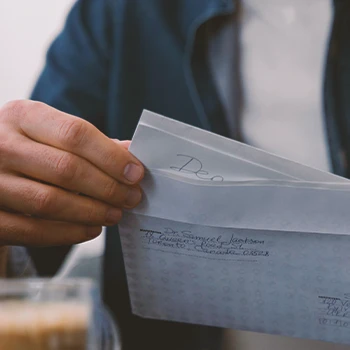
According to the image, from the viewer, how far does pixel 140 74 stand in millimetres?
789

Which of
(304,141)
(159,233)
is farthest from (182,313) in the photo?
(304,141)

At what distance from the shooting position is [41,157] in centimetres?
38

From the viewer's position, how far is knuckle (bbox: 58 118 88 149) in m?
0.36

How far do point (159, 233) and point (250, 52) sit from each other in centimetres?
43

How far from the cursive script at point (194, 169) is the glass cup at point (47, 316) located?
219 mm

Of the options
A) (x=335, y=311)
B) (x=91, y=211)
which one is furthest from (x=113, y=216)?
(x=335, y=311)

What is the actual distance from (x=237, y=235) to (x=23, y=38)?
4.00 feet

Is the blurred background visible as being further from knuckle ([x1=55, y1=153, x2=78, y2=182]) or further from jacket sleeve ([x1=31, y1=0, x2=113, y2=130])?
knuckle ([x1=55, y1=153, x2=78, y2=182])

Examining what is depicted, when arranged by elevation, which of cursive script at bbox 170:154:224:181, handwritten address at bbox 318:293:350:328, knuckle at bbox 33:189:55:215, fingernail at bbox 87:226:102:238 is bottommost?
handwritten address at bbox 318:293:350:328

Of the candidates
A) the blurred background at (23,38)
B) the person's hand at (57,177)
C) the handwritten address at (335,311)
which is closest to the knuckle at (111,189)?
the person's hand at (57,177)

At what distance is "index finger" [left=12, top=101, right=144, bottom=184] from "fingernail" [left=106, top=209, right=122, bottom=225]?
0.03 m

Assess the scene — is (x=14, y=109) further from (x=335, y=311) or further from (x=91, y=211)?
(x=335, y=311)

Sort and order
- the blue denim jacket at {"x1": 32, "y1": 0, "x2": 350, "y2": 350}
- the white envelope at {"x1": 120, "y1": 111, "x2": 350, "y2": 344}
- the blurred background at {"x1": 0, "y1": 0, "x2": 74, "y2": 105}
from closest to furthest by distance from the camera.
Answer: the white envelope at {"x1": 120, "y1": 111, "x2": 350, "y2": 344}, the blue denim jacket at {"x1": 32, "y1": 0, "x2": 350, "y2": 350}, the blurred background at {"x1": 0, "y1": 0, "x2": 74, "y2": 105}

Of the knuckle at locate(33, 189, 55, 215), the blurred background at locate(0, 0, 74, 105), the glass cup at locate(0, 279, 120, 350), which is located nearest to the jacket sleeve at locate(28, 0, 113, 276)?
the glass cup at locate(0, 279, 120, 350)
